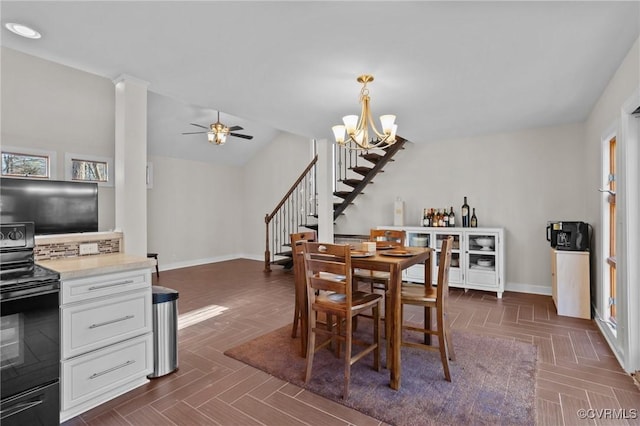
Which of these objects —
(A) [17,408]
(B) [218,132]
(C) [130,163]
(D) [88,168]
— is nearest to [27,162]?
(D) [88,168]

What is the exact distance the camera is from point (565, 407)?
2002 millimetres

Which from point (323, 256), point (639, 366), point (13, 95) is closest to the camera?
point (639, 366)

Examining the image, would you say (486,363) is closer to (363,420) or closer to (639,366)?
(639,366)

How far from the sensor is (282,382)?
91.7 inches

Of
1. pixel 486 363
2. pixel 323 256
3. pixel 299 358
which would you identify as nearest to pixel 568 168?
pixel 486 363

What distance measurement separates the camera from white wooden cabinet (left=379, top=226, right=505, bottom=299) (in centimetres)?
454

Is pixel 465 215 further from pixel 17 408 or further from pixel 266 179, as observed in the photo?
pixel 17 408

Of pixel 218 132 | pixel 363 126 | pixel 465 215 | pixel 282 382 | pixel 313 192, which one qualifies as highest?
pixel 218 132

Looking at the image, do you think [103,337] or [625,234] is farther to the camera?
[625,234]

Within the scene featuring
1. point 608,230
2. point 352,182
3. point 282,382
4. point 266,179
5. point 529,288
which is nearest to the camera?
point 282,382

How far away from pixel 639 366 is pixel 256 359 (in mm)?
2815

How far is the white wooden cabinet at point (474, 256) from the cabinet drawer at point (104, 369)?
3.54 meters

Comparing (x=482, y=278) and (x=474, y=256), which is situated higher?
(x=474, y=256)
